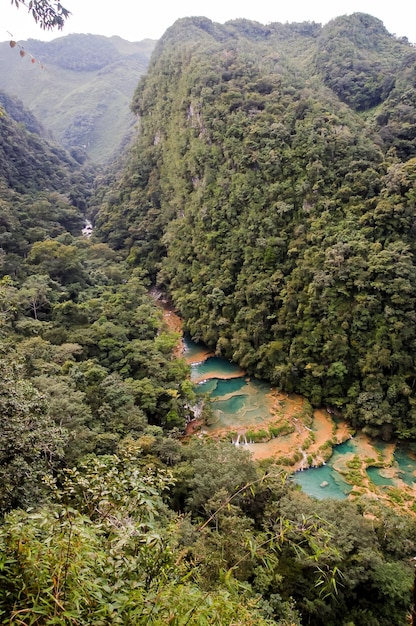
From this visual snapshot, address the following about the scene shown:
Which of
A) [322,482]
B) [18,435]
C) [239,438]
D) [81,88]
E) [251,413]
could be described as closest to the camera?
[18,435]

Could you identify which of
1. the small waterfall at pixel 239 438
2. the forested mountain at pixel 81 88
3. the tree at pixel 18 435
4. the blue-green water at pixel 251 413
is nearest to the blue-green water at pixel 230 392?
the blue-green water at pixel 251 413

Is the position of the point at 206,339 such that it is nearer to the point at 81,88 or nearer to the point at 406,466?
the point at 406,466

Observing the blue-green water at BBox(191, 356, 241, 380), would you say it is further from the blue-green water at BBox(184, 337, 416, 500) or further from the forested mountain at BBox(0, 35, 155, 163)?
the forested mountain at BBox(0, 35, 155, 163)

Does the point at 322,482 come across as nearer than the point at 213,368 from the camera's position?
Yes

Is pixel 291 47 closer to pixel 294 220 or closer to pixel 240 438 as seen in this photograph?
pixel 294 220

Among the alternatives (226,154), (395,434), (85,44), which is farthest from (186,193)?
(85,44)

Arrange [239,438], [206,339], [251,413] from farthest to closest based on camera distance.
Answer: [206,339], [251,413], [239,438]

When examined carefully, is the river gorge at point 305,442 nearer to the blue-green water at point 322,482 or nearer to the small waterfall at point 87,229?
the blue-green water at point 322,482

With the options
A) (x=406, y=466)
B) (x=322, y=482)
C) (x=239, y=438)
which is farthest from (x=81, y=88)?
(x=406, y=466)
